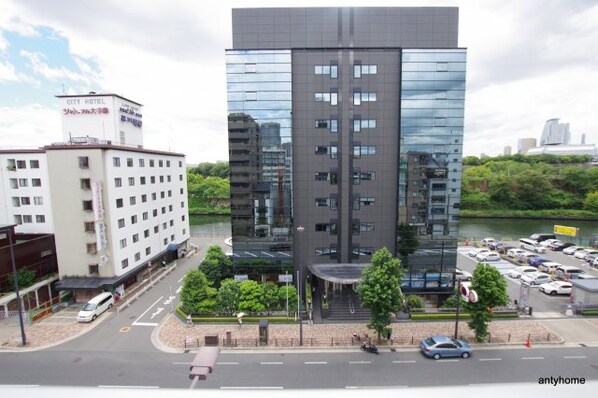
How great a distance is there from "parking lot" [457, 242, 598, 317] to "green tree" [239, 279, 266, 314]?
23.0 m

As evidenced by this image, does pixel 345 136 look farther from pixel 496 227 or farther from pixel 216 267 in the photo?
pixel 496 227

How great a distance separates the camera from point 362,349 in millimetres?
19875

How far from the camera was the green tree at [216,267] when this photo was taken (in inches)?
1163

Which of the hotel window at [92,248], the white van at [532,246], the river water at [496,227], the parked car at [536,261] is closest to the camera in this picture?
the hotel window at [92,248]

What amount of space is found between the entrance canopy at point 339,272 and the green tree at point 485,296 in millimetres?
8778

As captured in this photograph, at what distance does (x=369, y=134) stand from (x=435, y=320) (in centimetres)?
1726

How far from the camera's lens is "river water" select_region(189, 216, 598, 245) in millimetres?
56156

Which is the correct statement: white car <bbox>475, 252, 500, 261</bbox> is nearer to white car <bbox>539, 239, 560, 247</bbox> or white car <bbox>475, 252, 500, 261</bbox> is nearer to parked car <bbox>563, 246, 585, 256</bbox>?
white car <bbox>539, 239, 560, 247</bbox>

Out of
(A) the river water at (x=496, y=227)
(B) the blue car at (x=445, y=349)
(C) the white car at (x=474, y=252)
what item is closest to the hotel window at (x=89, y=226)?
(B) the blue car at (x=445, y=349)

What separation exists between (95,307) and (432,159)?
3213 cm

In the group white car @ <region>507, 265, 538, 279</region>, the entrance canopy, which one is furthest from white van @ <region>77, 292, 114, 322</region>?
white car @ <region>507, 265, 538, 279</region>

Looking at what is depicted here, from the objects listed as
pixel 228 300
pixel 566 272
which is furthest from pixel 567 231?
pixel 228 300

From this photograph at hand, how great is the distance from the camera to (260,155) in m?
28.0

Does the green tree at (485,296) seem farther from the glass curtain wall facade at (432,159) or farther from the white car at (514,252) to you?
the white car at (514,252)
